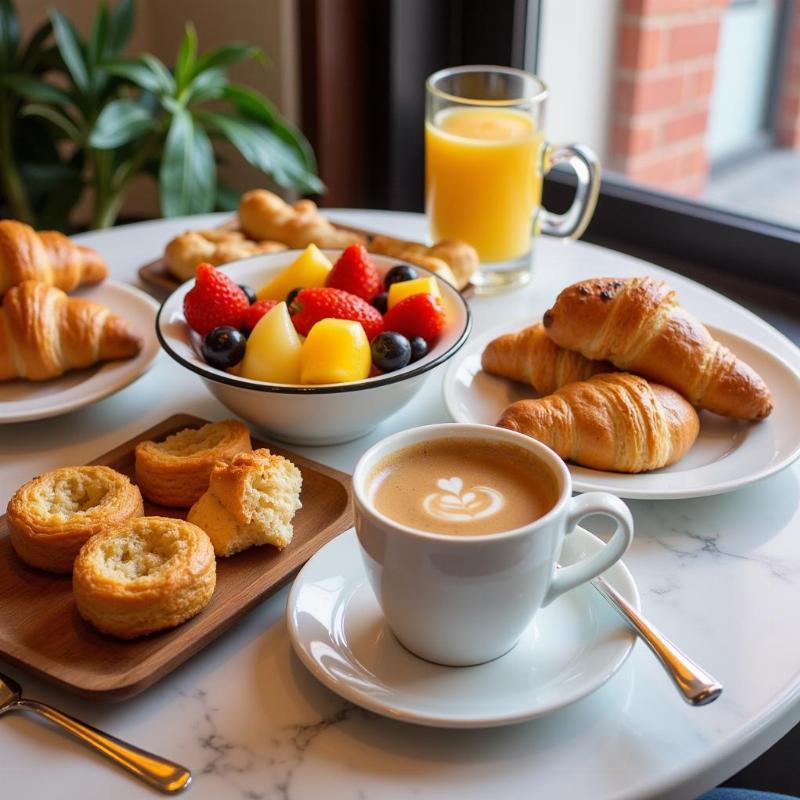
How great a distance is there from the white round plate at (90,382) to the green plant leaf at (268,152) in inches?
34.5

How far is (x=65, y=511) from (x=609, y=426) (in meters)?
0.57

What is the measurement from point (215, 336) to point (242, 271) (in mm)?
223

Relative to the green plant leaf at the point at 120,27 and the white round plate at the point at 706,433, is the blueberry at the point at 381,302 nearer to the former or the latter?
the white round plate at the point at 706,433

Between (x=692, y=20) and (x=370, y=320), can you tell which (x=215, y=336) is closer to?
(x=370, y=320)

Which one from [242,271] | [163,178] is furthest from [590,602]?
[163,178]

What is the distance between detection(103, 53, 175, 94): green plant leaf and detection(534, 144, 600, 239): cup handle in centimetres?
107

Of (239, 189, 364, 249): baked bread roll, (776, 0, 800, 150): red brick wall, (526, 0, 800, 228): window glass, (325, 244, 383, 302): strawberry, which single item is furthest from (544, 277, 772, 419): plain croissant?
(776, 0, 800, 150): red brick wall

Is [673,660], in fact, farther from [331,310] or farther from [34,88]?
[34,88]

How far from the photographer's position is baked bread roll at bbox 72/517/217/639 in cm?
84

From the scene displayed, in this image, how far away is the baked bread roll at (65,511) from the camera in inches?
36.7

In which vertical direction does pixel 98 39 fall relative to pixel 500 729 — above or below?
above

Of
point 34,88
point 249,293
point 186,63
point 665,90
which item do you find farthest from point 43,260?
point 665,90

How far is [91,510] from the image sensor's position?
0.97 metres

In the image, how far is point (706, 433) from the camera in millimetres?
Answer: 1195
